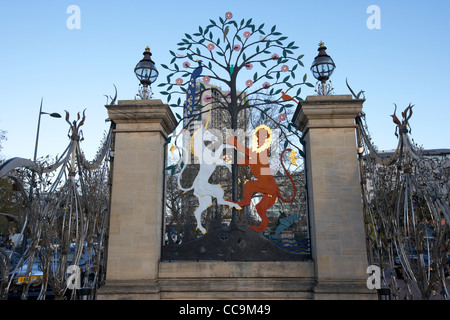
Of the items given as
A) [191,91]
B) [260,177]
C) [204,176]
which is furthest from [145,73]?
[260,177]

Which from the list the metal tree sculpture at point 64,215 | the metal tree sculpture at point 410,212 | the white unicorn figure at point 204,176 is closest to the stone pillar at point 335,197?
the metal tree sculpture at point 410,212

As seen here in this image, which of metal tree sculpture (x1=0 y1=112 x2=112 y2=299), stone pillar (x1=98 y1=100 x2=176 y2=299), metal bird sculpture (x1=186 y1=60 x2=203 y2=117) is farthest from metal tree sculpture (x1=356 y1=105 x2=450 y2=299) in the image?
metal tree sculpture (x1=0 y1=112 x2=112 y2=299)

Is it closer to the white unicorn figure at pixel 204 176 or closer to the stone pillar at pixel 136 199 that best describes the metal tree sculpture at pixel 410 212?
the white unicorn figure at pixel 204 176

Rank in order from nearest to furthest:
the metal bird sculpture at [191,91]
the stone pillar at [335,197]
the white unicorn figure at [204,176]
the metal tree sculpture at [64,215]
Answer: the metal tree sculpture at [64,215] < the stone pillar at [335,197] < the white unicorn figure at [204,176] < the metal bird sculpture at [191,91]

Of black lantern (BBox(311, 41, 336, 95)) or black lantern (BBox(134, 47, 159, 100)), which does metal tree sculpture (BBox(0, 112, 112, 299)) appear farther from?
black lantern (BBox(311, 41, 336, 95))

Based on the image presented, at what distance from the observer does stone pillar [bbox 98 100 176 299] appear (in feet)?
19.4

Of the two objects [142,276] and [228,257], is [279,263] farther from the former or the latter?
[142,276]

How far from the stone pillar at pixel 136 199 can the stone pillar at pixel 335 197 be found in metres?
2.94

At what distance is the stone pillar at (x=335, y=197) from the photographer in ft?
18.9

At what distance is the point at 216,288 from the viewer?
602 cm

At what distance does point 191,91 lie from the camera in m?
7.38

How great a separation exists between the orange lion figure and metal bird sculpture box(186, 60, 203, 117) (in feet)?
3.89
